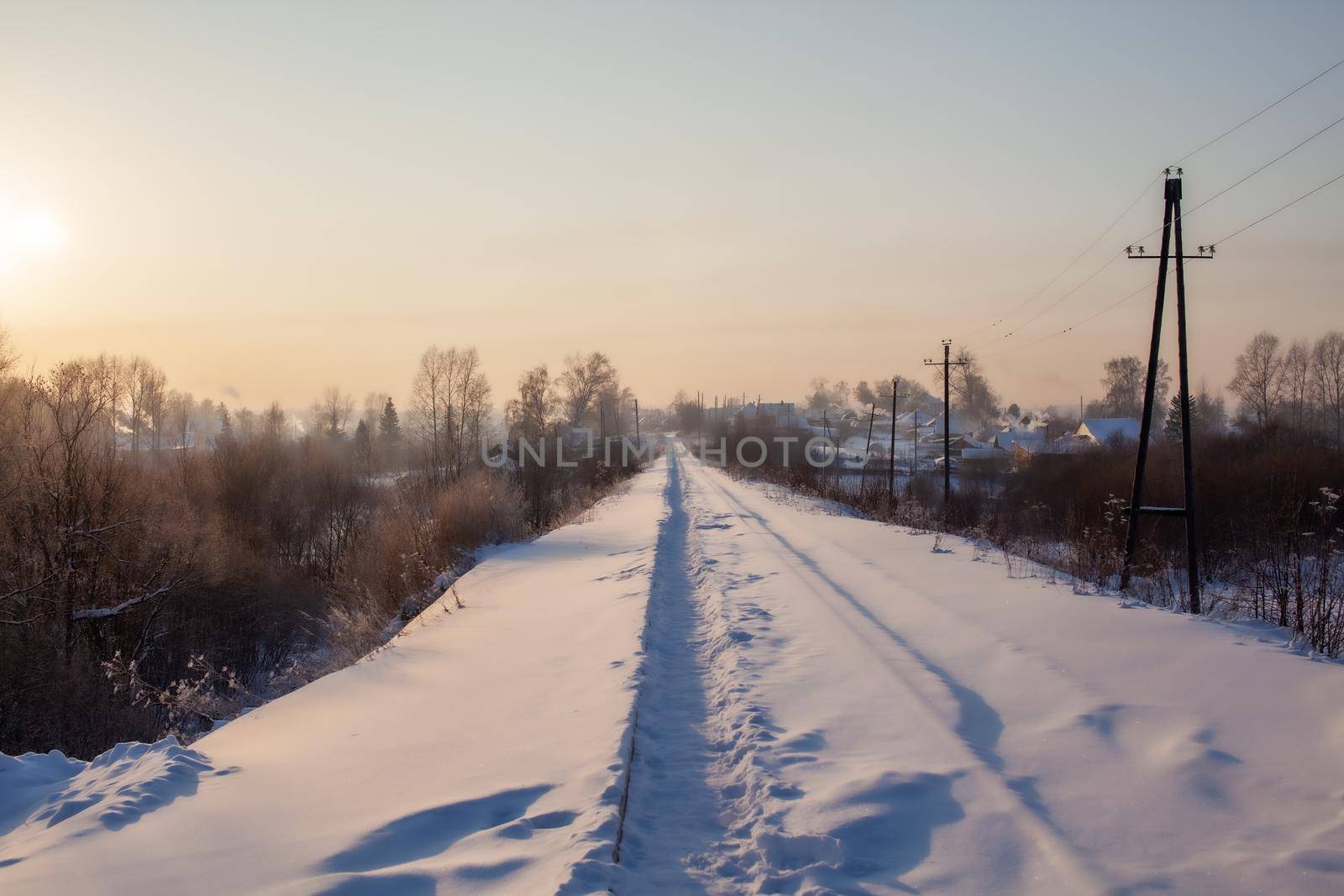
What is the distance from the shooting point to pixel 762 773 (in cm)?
502

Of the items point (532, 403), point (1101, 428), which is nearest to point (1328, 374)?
point (1101, 428)

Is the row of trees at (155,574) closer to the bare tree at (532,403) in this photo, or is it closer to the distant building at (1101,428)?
the bare tree at (532,403)

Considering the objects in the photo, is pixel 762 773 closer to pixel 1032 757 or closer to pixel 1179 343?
pixel 1032 757

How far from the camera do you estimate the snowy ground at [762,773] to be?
150 inches

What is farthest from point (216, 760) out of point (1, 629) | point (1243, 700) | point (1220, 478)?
point (1220, 478)

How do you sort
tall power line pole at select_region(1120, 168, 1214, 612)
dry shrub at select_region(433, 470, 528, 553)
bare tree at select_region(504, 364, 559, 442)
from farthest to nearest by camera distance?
bare tree at select_region(504, 364, 559, 442), dry shrub at select_region(433, 470, 528, 553), tall power line pole at select_region(1120, 168, 1214, 612)

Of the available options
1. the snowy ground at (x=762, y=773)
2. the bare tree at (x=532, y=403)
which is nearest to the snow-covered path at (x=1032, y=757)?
the snowy ground at (x=762, y=773)

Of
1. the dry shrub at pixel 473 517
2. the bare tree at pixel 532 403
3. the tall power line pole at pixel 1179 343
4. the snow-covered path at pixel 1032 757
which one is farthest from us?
the bare tree at pixel 532 403

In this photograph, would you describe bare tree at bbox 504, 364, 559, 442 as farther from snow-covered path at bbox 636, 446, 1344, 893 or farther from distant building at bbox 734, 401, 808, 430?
snow-covered path at bbox 636, 446, 1344, 893

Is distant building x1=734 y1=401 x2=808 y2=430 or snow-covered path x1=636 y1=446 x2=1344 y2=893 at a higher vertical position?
distant building x1=734 y1=401 x2=808 y2=430

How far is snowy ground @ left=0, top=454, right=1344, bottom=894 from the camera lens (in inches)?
150

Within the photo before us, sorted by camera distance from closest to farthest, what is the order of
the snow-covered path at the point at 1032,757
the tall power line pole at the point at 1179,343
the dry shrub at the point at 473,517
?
the snow-covered path at the point at 1032,757
the tall power line pole at the point at 1179,343
the dry shrub at the point at 473,517

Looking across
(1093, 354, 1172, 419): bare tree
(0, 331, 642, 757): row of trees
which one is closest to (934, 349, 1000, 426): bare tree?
(1093, 354, 1172, 419): bare tree

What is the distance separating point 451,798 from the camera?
15.4ft
